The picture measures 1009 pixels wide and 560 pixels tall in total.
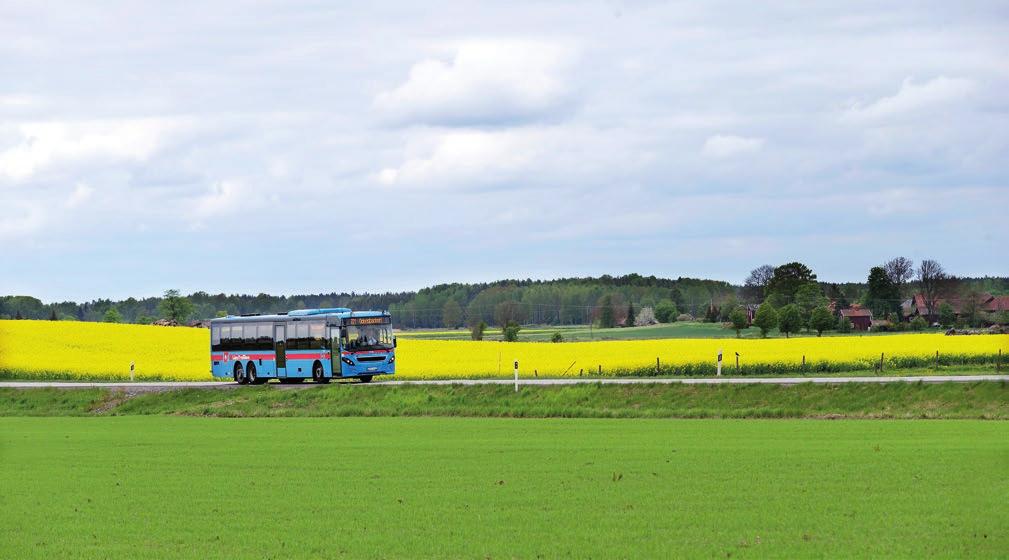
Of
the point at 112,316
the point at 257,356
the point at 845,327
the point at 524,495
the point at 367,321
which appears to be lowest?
the point at 524,495

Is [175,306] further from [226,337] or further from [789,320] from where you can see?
[226,337]

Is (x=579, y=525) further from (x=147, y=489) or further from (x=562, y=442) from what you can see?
(x=562, y=442)

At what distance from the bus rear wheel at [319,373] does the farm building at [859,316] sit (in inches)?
4658

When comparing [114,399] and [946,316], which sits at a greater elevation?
[946,316]

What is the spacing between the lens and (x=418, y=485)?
80.9ft

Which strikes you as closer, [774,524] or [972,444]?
[774,524]

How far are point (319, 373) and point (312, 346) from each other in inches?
54.0

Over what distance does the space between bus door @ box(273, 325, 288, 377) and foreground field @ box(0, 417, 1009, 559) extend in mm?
27817

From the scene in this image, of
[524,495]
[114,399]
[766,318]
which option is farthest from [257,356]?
[766,318]

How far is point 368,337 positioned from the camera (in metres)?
65.9

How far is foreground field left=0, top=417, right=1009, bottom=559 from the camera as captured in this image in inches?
699

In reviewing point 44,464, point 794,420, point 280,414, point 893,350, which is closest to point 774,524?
point 44,464

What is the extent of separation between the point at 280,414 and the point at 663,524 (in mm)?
35588

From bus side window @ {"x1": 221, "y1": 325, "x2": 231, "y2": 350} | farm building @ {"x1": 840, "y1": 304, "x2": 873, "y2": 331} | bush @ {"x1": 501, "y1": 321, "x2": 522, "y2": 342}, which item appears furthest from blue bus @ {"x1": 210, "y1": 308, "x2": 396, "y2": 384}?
farm building @ {"x1": 840, "y1": 304, "x2": 873, "y2": 331}
